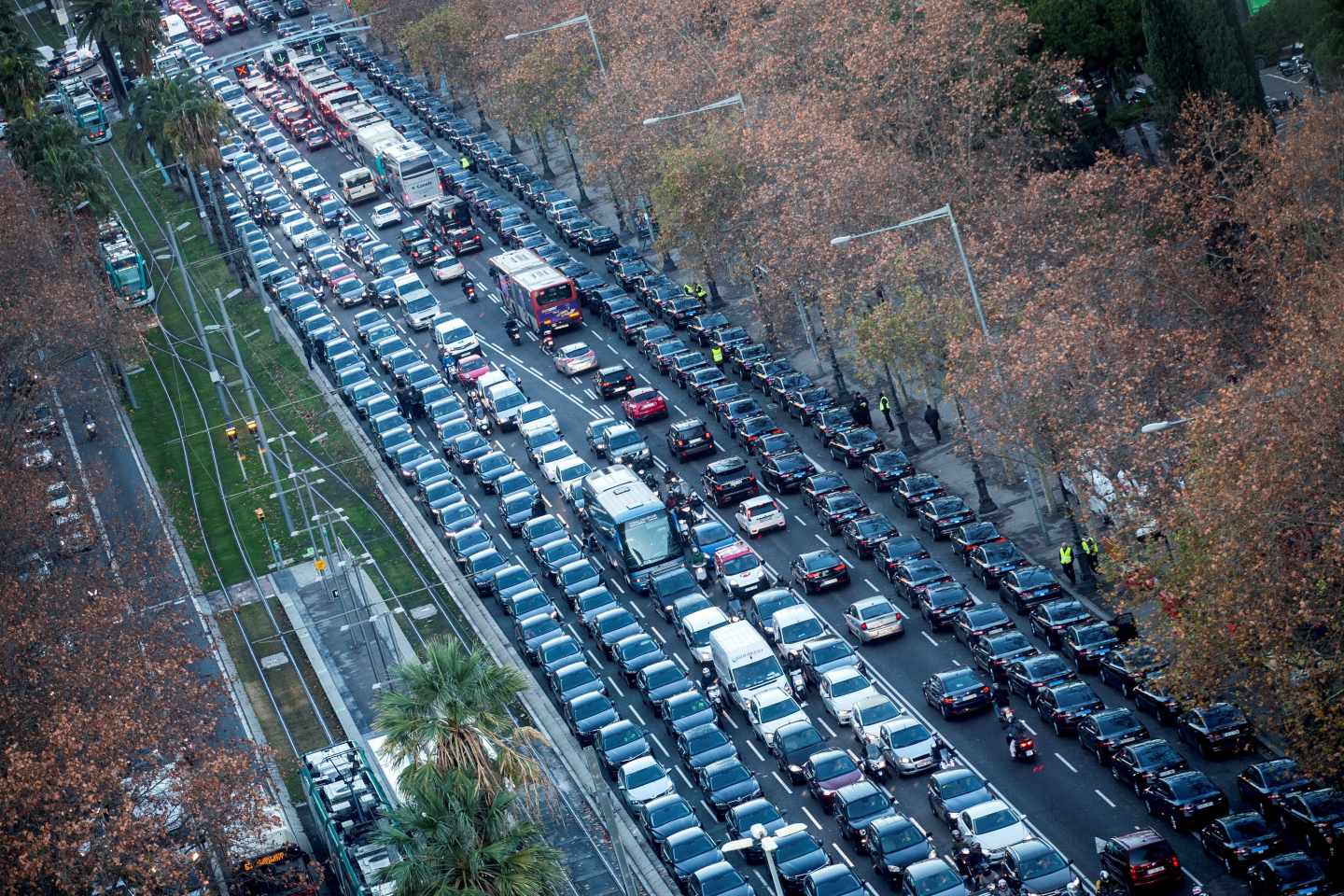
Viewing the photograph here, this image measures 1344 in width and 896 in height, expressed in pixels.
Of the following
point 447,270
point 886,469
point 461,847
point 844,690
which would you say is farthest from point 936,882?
point 447,270

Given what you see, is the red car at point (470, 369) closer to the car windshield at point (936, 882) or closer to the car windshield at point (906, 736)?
the car windshield at point (906, 736)

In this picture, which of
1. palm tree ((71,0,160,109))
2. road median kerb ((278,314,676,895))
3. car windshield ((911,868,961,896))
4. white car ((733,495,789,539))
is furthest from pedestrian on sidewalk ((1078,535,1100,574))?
palm tree ((71,0,160,109))

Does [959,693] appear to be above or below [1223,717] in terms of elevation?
above

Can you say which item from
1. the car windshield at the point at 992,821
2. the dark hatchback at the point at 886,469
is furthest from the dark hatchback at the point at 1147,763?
the dark hatchback at the point at 886,469

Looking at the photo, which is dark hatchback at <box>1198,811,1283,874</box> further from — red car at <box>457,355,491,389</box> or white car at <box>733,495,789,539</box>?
red car at <box>457,355,491,389</box>

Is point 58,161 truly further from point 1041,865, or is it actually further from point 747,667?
point 1041,865

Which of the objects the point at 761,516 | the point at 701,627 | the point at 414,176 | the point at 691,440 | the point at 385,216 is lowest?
the point at 701,627
